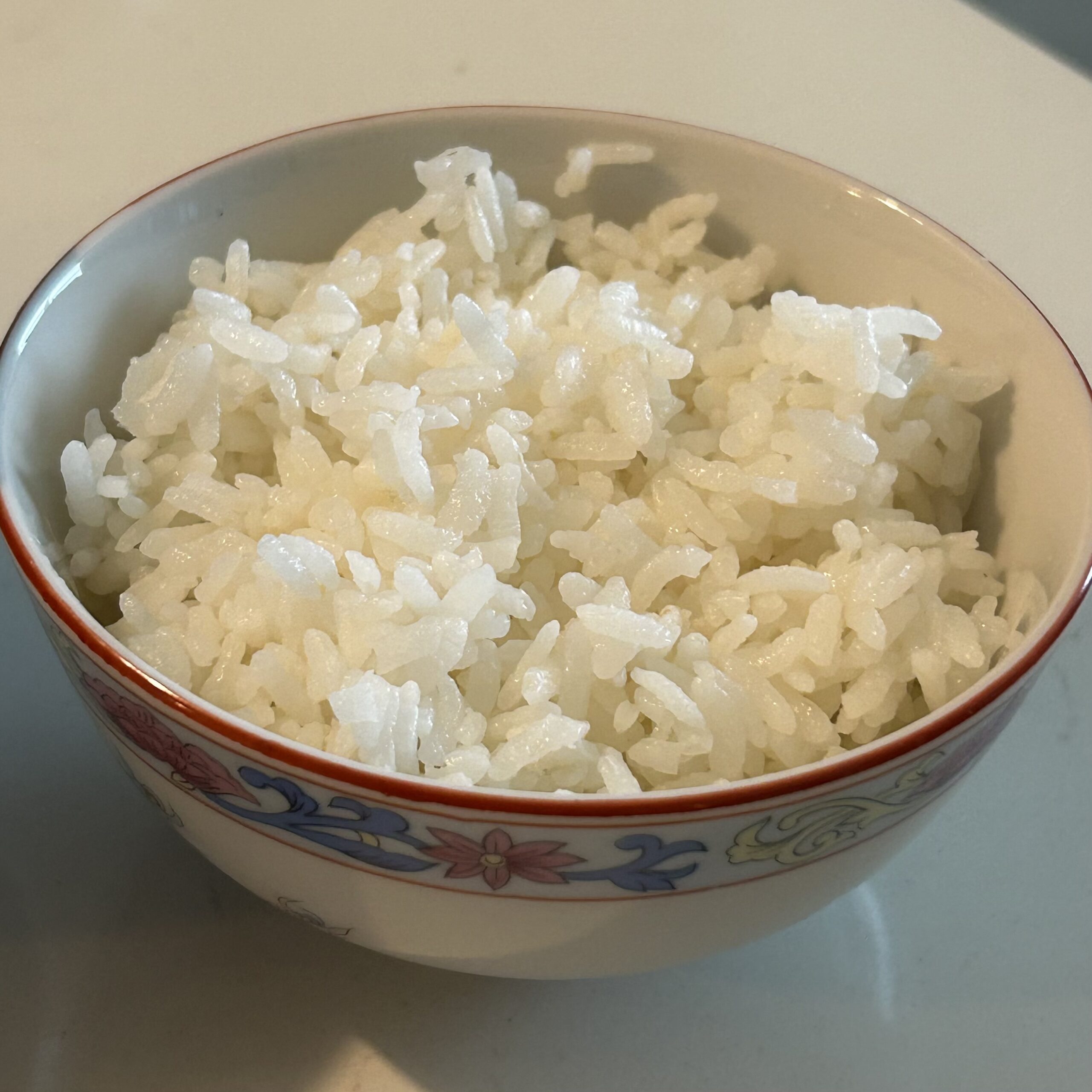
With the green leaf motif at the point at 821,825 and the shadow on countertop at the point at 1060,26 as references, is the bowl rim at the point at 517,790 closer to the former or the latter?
the green leaf motif at the point at 821,825

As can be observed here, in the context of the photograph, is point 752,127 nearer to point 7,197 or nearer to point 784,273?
point 784,273

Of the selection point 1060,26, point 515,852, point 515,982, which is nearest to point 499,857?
point 515,852

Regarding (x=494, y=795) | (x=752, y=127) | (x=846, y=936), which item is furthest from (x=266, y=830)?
(x=752, y=127)

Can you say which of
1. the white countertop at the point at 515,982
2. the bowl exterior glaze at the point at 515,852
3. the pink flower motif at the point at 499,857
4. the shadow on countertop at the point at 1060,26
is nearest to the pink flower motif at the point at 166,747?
the bowl exterior glaze at the point at 515,852

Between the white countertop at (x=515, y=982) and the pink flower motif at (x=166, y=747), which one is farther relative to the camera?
the white countertop at (x=515, y=982)

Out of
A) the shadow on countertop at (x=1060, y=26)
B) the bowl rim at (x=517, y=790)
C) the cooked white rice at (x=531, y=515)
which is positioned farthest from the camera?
the shadow on countertop at (x=1060, y=26)

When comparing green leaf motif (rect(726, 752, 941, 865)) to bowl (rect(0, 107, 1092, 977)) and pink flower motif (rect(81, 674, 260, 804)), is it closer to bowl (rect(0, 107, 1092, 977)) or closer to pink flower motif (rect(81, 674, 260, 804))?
bowl (rect(0, 107, 1092, 977))

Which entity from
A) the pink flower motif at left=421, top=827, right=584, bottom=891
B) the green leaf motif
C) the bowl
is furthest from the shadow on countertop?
the pink flower motif at left=421, top=827, right=584, bottom=891
